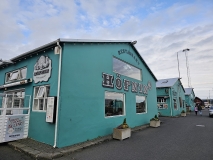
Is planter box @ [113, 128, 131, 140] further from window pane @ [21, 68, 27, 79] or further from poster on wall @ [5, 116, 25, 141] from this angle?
window pane @ [21, 68, 27, 79]

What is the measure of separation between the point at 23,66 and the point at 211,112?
24.7m

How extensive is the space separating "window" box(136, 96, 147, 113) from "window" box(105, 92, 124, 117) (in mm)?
2303

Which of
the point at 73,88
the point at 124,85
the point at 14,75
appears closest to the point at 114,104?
the point at 124,85

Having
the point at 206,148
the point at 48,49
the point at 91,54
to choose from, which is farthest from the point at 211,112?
the point at 48,49

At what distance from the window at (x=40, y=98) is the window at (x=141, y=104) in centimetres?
743

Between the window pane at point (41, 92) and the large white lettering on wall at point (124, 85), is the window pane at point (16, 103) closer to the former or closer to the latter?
the window pane at point (41, 92)

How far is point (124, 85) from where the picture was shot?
1030cm

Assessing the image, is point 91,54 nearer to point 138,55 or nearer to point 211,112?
point 138,55

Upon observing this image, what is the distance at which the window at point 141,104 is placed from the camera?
1191 centimetres

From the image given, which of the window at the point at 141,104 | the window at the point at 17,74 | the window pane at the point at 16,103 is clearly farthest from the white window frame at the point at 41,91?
the window at the point at 141,104

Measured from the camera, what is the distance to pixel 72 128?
643 cm

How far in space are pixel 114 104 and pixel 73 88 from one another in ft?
11.6

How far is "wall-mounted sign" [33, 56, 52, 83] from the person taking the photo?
714 cm

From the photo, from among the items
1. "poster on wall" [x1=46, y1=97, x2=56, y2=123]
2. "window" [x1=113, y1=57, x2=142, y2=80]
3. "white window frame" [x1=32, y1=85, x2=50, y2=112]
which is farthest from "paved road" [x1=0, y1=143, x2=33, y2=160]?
"window" [x1=113, y1=57, x2=142, y2=80]
